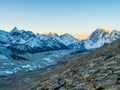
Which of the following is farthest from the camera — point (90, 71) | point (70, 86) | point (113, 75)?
point (90, 71)

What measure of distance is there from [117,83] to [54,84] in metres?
6.01

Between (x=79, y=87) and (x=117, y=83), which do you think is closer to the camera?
(x=117, y=83)

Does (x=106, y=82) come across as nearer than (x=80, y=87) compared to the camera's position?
Yes

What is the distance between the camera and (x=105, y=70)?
61.8 feet

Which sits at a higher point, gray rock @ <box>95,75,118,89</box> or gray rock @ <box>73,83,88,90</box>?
gray rock @ <box>95,75,118,89</box>

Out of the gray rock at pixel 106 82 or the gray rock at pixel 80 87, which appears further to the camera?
the gray rock at pixel 80 87

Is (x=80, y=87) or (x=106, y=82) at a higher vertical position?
(x=106, y=82)

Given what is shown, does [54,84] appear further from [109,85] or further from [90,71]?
[109,85]

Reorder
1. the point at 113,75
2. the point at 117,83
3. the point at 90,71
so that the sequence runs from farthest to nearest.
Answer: the point at 90,71, the point at 113,75, the point at 117,83

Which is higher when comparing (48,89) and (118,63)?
(118,63)

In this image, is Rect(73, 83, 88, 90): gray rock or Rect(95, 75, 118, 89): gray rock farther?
Rect(73, 83, 88, 90): gray rock

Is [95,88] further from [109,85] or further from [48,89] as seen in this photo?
[48,89]

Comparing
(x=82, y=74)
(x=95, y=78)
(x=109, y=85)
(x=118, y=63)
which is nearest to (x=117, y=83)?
(x=109, y=85)

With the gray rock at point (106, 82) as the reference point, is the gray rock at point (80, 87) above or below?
below
